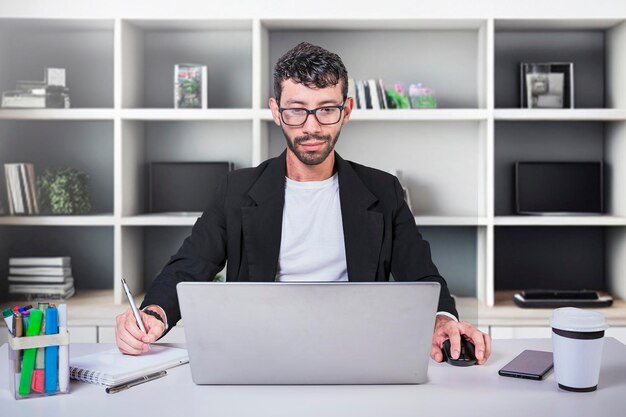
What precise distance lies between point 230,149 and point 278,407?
8.05ft

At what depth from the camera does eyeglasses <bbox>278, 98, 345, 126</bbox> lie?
2.03 m

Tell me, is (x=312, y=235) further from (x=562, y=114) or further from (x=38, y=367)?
(x=562, y=114)

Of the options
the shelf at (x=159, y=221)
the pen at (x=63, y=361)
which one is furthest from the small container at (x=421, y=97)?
the pen at (x=63, y=361)

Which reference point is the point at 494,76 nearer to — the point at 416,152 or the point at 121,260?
the point at 416,152

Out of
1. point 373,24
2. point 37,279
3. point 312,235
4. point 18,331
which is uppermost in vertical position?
point 373,24

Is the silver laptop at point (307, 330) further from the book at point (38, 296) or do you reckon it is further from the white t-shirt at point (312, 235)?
the book at point (38, 296)

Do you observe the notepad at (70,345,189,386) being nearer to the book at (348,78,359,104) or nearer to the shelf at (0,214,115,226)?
the shelf at (0,214,115,226)

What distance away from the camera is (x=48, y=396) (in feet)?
4.58

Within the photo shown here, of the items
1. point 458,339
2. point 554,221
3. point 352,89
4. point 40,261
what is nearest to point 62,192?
point 40,261

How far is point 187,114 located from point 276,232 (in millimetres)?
1296

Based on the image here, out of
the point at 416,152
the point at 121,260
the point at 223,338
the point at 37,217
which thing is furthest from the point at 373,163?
the point at 223,338

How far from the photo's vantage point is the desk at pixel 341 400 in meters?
1.29

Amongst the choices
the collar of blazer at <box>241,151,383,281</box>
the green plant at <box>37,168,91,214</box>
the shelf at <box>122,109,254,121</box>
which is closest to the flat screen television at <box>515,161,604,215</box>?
the shelf at <box>122,109,254,121</box>

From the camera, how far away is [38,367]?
1396 millimetres
